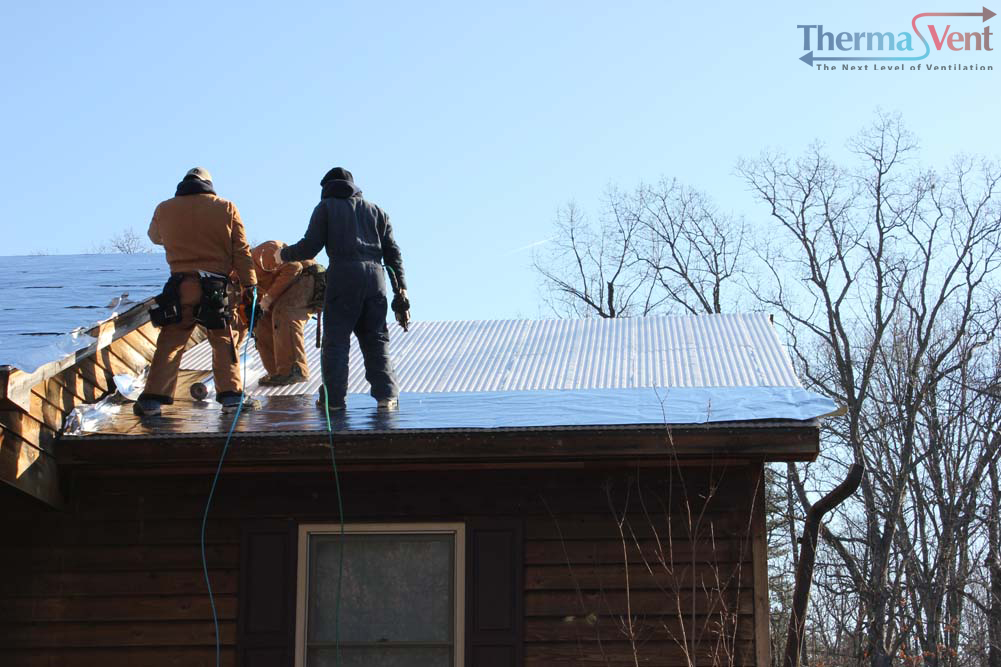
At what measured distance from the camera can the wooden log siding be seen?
24.0 ft

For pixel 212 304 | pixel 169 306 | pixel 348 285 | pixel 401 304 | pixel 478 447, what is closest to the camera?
pixel 478 447

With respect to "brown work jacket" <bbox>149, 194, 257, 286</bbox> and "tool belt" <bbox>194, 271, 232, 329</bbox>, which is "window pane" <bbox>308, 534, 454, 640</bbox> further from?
"brown work jacket" <bbox>149, 194, 257, 286</bbox>

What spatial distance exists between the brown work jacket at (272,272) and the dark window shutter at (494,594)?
10.1ft

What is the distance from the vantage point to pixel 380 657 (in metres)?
7.46

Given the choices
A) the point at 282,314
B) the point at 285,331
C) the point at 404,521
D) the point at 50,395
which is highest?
the point at 282,314

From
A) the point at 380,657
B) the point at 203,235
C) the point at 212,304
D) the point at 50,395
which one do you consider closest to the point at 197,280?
the point at 212,304

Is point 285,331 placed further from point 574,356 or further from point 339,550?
point 339,550

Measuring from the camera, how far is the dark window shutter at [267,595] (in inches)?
291

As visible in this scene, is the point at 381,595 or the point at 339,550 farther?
the point at 339,550

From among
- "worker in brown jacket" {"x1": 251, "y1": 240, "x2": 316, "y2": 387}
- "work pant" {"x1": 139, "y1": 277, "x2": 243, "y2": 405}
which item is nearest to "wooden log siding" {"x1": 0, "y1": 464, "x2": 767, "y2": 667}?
"work pant" {"x1": 139, "y1": 277, "x2": 243, "y2": 405}

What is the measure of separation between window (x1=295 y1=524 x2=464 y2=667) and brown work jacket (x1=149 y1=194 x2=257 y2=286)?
194cm

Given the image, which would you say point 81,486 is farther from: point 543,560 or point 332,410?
point 543,560

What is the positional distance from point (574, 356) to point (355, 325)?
2122 mm

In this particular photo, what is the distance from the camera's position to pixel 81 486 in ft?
25.7
